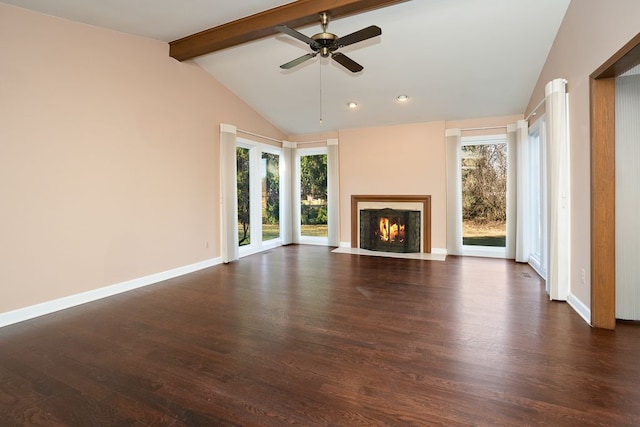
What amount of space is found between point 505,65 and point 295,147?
433 cm

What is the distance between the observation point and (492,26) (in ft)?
12.0

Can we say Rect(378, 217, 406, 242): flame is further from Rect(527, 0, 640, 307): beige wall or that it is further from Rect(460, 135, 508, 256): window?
Rect(527, 0, 640, 307): beige wall

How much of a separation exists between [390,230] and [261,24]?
13.9ft

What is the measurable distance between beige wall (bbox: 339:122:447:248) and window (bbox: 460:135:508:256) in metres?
0.47

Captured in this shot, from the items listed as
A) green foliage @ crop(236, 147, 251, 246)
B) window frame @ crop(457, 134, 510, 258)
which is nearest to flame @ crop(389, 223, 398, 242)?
window frame @ crop(457, 134, 510, 258)

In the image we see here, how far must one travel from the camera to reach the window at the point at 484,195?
19.1 ft

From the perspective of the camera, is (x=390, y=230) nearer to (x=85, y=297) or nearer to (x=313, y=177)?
(x=313, y=177)

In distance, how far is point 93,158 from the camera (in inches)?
144

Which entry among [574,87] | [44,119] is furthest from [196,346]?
[574,87]

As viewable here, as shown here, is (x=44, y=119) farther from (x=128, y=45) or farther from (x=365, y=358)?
(x=365, y=358)

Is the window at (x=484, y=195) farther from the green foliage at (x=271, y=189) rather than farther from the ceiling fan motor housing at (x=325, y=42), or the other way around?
the ceiling fan motor housing at (x=325, y=42)

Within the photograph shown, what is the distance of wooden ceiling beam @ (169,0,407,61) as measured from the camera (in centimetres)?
324

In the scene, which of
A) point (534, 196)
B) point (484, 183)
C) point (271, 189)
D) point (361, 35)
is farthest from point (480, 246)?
point (361, 35)

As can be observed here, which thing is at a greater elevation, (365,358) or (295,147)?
(295,147)
